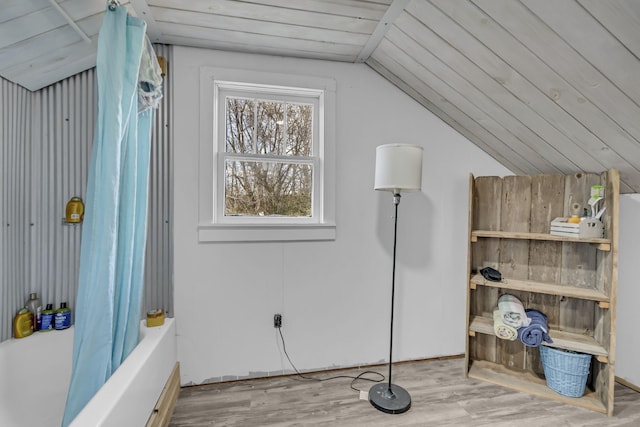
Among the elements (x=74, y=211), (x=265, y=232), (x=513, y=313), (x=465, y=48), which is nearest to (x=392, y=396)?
(x=513, y=313)

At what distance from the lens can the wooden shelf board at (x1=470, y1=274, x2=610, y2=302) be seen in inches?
68.9

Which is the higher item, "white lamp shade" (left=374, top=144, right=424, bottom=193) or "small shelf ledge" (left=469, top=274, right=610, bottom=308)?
"white lamp shade" (left=374, top=144, right=424, bottom=193)

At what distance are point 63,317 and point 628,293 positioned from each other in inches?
137

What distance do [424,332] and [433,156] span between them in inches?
52.5

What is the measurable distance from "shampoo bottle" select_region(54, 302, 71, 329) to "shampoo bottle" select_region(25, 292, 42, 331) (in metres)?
0.08

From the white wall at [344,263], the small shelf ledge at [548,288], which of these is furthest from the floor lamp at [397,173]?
the small shelf ledge at [548,288]

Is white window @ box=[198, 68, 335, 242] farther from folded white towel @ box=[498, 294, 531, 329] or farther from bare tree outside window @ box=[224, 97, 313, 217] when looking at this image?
folded white towel @ box=[498, 294, 531, 329]

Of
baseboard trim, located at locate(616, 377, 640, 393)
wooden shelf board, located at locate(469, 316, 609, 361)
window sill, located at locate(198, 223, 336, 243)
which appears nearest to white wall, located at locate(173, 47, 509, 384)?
window sill, located at locate(198, 223, 336, 243)

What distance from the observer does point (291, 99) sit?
2090mm

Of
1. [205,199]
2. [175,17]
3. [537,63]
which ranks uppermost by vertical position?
[175,17]

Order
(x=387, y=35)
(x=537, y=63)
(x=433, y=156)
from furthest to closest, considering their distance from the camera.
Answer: (x=433, y=156) → (x=387, y=35) → (x=537, y=63)

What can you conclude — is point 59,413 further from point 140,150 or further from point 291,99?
point 291,99

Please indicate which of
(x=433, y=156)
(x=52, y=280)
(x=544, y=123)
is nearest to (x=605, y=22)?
(x=544, y=123)

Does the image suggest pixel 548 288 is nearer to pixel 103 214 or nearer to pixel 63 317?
pixel 103 214
